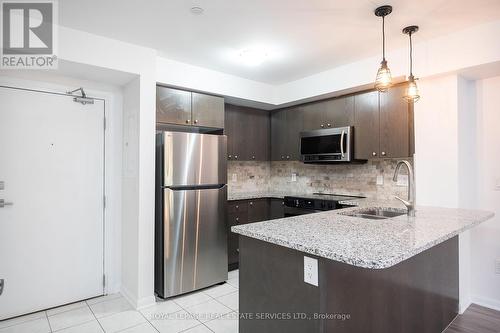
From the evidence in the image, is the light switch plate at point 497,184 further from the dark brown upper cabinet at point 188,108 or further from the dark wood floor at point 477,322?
the dark brown upper cabinet at point 188,108

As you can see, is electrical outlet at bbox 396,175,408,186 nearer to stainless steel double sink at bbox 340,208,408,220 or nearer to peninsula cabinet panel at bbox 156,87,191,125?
stainless steel double sink at bbox 340,208,408,220

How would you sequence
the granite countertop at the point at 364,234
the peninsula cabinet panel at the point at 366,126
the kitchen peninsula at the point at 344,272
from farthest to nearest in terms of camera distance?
the peninsula cabinet panel at the point at 366,126 → the kitchen peninsula at the point at 344,272 → the granite countertop at the point at 364,234

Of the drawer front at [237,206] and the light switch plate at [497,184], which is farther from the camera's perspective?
the drawer front at [237,206]

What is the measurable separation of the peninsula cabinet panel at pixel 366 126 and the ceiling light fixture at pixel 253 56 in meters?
1.21

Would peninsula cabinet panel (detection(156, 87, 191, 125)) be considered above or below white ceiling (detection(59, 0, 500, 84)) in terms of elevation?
below

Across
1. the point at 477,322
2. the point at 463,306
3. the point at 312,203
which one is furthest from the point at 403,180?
the point at 477,322

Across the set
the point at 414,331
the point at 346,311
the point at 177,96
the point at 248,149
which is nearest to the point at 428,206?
the point at 414,331

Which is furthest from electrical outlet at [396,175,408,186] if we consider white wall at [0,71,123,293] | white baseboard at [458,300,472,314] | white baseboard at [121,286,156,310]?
white wall at [0,71,123,293]

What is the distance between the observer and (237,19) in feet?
7.65

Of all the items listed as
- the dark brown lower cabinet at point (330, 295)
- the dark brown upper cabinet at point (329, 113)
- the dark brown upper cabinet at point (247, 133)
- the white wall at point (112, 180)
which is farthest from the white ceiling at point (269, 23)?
the dark brown lower cabinet at point (330, 295)

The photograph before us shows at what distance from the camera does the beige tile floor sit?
96.3 inches

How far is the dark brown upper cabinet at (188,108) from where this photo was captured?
316cm

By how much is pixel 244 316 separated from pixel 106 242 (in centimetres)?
203

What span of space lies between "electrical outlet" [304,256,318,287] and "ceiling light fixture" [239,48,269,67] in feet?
7.18
